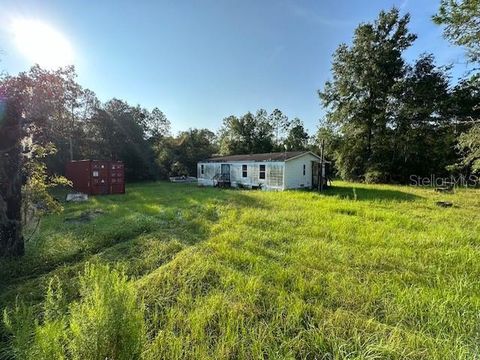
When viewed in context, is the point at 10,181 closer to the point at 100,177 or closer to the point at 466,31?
the point at 100,177

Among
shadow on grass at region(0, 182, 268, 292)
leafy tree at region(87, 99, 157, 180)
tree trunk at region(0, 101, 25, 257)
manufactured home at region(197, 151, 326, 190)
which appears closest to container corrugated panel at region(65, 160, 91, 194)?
shadow on grass at region(0, 182, 268, 292)

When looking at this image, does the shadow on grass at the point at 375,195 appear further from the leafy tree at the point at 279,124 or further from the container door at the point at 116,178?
the leafy tree at the point at 279,124

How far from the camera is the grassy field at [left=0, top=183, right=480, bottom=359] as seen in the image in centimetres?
251

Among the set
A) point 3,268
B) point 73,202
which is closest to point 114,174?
point 73,202

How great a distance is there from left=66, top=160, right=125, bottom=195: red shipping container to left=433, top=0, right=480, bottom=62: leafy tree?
1829cm

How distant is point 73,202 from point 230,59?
10.3 meters

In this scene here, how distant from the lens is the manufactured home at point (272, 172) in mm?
16531

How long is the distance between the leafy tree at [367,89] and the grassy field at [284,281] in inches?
653

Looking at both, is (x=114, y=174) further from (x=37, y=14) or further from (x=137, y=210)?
(x=37, y=14)

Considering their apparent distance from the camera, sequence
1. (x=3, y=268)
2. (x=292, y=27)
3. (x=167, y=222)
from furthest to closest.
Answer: (x=292, y=27), (x=167, y=222), (x=3, y=268)

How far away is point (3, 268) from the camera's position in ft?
14.5

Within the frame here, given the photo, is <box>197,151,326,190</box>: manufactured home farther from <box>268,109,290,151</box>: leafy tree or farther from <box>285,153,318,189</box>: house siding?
<box>268,109,290,151</box>: leafy tree

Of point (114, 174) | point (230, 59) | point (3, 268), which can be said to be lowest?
point (3, 268)

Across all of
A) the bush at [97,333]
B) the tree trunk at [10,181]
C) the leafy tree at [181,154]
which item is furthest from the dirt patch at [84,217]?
the leafy tree at [181,154]
